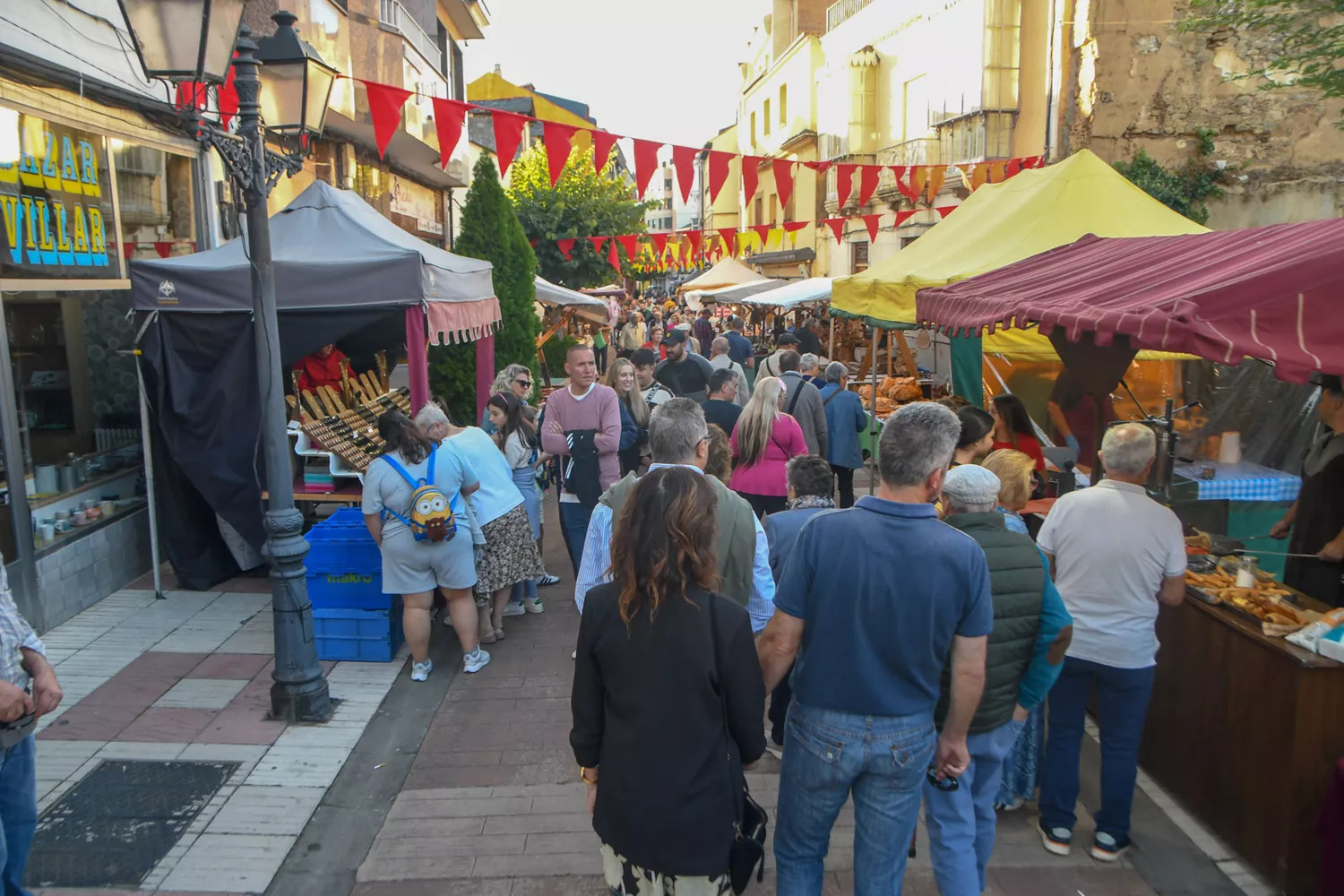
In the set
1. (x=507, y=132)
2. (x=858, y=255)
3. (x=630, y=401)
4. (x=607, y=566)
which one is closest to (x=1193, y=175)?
(x=507, y=132)

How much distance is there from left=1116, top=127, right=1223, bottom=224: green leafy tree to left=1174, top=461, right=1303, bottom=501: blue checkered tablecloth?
26.3ft

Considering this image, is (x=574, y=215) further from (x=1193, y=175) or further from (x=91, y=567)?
(x=91, y=567)

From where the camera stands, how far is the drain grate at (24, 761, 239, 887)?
3.64 meters

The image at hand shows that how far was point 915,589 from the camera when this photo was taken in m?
2.61

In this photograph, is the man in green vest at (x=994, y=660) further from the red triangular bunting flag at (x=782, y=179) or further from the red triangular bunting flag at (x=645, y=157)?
the red triangular bunting flag at (x=782, y=179)

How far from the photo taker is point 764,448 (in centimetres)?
584

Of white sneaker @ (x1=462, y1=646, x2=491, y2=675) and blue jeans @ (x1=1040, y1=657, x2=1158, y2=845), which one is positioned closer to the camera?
blue jeans @ (x1=1040, y1=657, x2=1158, y2=845)

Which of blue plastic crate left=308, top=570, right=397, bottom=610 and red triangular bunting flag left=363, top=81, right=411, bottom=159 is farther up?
red triangular bunting flag left=363, top=81, right=411, bottom=159

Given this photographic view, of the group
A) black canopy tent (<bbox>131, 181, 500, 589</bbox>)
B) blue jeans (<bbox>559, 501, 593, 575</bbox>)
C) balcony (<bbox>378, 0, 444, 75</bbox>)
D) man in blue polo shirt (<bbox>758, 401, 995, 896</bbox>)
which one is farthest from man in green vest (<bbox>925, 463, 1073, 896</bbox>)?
balcony (<bbox>378, 0, 444, 75</bbox>)

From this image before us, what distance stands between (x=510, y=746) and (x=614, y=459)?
2.20 metres

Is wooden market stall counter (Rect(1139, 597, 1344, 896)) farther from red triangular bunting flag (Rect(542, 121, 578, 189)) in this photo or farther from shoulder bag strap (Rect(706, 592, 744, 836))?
red triangular bunting flag (Rect(542, 121, 578, 189))

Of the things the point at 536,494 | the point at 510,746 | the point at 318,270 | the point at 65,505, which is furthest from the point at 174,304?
the point at 510,746

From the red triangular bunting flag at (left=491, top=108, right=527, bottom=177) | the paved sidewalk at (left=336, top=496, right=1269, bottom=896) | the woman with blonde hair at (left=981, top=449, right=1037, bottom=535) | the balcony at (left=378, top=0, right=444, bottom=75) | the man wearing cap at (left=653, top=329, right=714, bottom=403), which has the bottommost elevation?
the paved sidewalk at (left=336, top=496, right=1269, bottom=896)

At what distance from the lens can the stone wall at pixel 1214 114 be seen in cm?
1314
